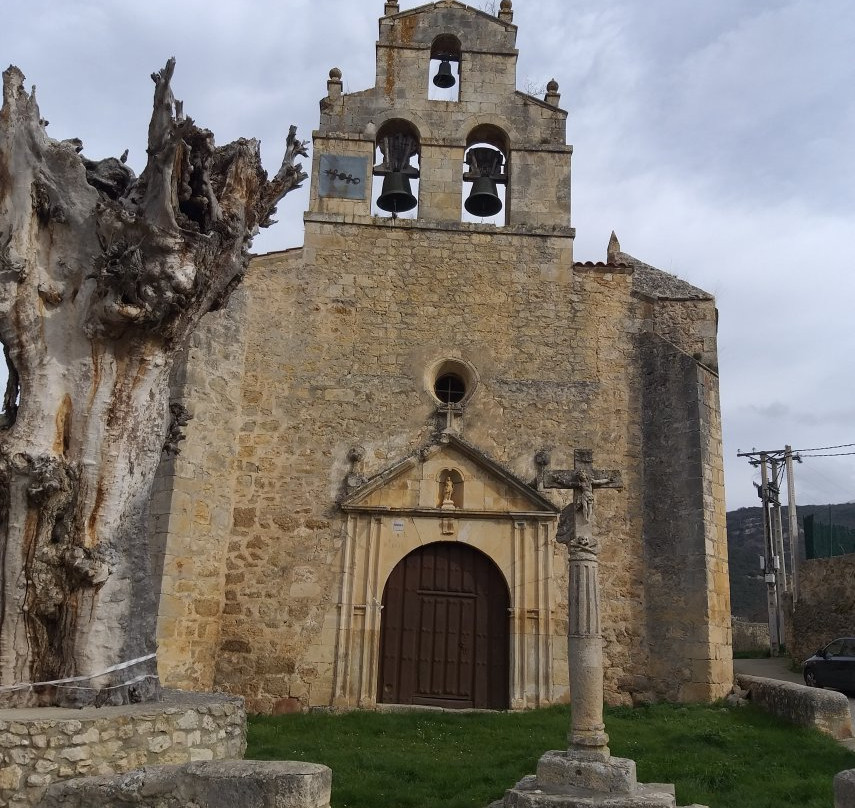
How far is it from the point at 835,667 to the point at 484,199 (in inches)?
313

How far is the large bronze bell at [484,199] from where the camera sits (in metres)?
11.0

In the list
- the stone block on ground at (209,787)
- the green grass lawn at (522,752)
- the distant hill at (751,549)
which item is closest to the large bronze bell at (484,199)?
the green grass lawn at (522,752)

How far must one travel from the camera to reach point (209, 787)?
3.63 metres

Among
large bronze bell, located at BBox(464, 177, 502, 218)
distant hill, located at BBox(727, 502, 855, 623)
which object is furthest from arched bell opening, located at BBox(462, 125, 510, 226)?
A: distant hill, located at BBox(727, 502, 855, 623)

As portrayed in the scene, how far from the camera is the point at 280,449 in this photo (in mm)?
9812

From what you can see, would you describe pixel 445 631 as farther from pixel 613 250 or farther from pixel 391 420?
pixel 613 250

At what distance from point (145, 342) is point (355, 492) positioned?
14.9ft

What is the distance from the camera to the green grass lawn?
569 cm

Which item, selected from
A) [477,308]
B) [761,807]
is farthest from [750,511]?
[761,807]

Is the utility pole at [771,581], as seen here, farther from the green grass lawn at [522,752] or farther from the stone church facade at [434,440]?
the green grass lawn at [522,752]

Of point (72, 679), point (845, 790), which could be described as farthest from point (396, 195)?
point (845, 790)

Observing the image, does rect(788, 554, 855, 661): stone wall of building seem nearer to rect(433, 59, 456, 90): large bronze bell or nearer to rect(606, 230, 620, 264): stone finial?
rect(606, 230, 620, 264): stone finial

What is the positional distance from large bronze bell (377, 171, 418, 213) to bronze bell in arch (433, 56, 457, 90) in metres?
1.76

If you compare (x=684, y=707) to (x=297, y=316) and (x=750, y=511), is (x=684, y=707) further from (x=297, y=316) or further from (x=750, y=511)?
(x=750, y=511)
